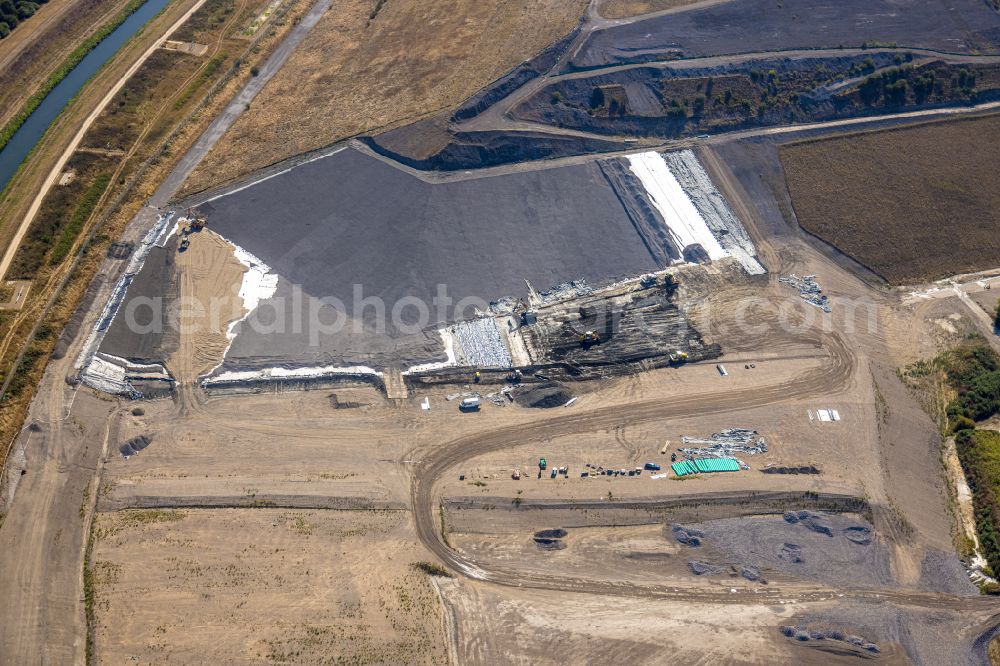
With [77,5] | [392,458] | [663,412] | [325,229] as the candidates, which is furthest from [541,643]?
[77,5]

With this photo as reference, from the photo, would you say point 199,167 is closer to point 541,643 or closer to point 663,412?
point 663,412

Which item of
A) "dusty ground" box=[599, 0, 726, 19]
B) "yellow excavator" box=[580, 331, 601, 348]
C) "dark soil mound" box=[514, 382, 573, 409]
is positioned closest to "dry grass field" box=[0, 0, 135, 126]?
"dusty ground" box=[599, 0, 726, 19]

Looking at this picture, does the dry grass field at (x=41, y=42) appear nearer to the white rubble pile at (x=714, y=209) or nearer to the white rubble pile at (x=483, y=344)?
the white rubble pile at (x=483, y=344)

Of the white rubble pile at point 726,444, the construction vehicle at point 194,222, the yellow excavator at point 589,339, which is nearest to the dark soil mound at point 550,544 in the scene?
the white rubble pile at point 726,444

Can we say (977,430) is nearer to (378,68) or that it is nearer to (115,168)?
(378,68)

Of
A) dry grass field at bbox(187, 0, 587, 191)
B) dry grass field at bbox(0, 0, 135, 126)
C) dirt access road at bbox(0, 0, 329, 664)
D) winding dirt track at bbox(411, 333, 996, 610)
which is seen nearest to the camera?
dirt access road at bbox(0, 0, 329, 664)

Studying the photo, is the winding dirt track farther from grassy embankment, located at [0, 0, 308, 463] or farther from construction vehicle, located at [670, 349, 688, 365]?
grassy embankment, located at [0, 0, 308, 463]

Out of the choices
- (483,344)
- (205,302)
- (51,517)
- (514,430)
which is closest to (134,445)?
(51,517)
